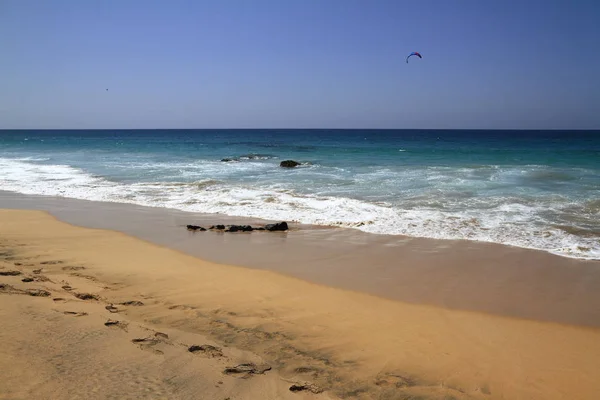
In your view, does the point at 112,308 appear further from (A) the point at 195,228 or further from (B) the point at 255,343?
(A) the point at 195,228

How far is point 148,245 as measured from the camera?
8.14 m

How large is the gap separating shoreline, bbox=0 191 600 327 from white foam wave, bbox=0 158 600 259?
2.24 ft

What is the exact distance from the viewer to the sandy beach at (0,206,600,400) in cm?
336

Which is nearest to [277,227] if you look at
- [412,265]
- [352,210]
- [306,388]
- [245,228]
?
[245,228]

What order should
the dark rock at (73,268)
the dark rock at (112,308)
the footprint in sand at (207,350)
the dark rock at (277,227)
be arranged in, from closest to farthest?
the footprint in sand at (207,350) → the dark rock at (112,308) → the dark rock at (73,268) → the dark rock at (277,227)

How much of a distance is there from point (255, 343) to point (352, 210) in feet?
25.2

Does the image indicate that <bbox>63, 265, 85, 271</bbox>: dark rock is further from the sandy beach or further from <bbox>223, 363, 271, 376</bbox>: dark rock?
<bbox>223, 363, 271, 376</bbox>: dark rock

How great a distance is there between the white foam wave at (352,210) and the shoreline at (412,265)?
68cm

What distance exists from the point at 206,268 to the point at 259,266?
88 centimetres

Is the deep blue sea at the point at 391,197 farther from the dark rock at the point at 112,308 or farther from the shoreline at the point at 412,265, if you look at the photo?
the dark rock at the point at 112,308

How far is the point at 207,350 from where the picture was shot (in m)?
3.94

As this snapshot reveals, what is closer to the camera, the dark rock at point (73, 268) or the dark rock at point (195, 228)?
the dark rock at point (73, 268)

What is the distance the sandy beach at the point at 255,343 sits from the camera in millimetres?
3357

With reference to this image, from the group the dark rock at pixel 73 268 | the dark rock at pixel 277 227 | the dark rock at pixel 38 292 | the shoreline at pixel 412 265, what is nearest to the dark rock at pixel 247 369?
the shoreline at pixel 412 265
